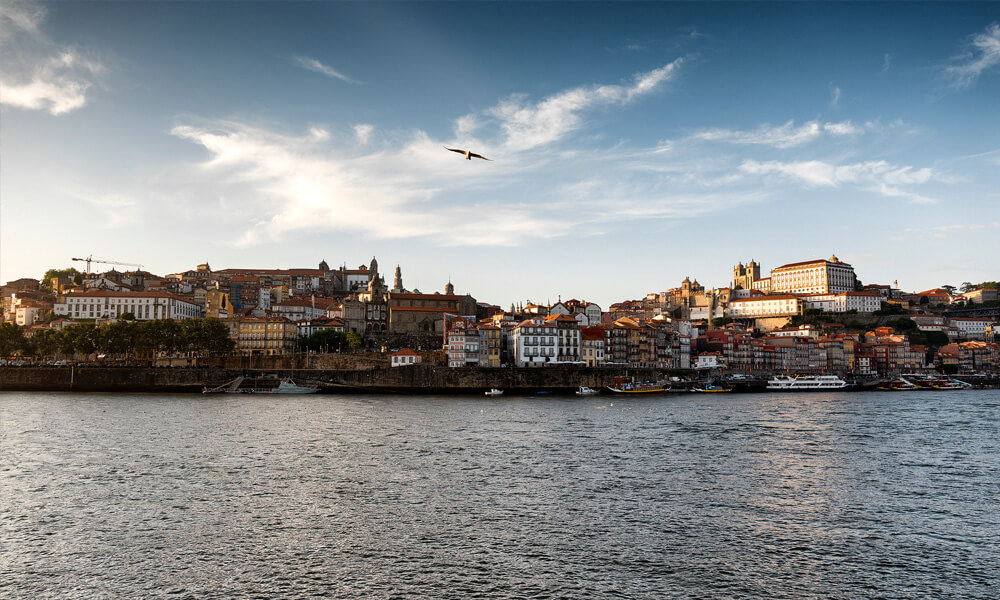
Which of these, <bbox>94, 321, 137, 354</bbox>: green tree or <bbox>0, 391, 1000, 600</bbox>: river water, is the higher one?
<bbox>94, 321, 137, 354</bbox>: green tree

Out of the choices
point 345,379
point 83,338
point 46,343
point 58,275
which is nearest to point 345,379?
point 345,379

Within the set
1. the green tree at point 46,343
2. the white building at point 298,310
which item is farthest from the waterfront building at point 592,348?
the green tree at point 46,343

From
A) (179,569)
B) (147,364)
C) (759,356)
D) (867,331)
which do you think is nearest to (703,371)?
(759,356)

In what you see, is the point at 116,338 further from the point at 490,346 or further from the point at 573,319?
the point at 573,319

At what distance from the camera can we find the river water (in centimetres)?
1352

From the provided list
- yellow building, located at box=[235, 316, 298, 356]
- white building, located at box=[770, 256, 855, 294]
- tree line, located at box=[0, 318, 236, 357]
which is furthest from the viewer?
white building, located at box=[770, 256, 855, 294]

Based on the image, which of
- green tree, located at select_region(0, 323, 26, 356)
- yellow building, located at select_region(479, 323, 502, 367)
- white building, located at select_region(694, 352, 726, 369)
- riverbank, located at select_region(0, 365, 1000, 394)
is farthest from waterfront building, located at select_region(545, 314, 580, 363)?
green tree, located at select_region(0, 323, 26, 356)

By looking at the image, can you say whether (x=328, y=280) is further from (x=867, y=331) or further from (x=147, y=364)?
(x=867, y=331)

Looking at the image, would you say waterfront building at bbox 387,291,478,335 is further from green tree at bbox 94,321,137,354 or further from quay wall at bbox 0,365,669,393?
green tree at bbox 94,321,137,354

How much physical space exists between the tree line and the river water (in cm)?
4098

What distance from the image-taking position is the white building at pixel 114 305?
103m

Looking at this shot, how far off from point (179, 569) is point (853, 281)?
532 feet

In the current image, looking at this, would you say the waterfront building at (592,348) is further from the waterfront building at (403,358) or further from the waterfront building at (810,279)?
the waterfront building at (810,279)

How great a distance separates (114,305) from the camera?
105m
